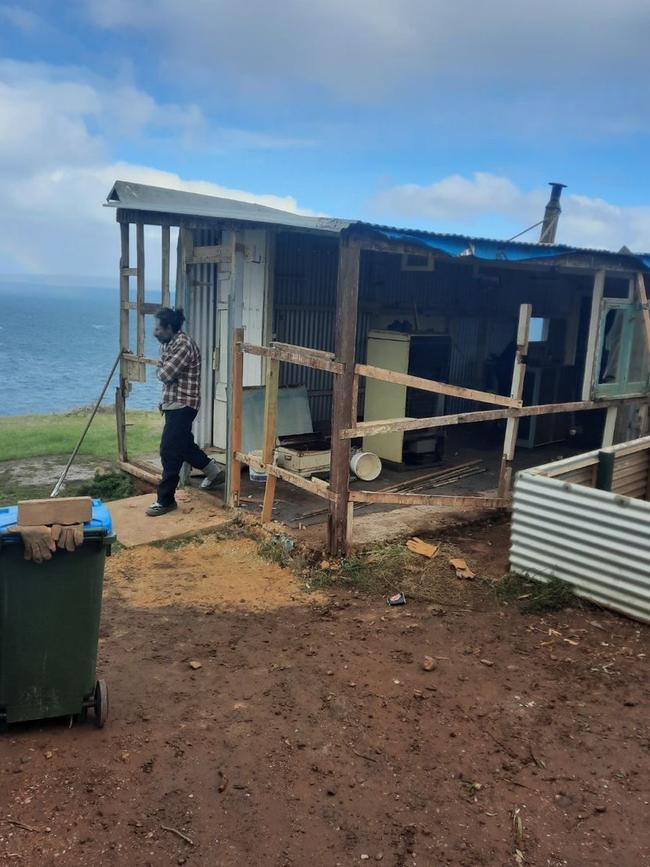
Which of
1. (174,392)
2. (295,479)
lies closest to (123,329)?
(174,392)

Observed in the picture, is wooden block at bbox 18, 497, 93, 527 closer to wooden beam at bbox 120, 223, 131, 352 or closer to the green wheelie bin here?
the green wheelie bin

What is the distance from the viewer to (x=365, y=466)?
8.30 m

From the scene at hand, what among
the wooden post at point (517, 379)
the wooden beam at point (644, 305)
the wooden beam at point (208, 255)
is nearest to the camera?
the wooden post at point (517, 379)

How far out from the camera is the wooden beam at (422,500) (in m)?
6.62

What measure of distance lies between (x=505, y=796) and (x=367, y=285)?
25.4 feet

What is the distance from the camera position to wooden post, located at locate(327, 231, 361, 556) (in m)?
6.14

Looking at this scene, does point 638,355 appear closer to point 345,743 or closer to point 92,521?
point 345,743

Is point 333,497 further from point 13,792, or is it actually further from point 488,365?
point 488,365

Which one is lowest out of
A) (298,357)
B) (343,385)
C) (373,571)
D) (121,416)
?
(373,571)

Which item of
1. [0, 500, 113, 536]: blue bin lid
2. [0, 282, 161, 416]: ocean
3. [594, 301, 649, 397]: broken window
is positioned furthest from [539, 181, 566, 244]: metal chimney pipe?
[0, 500, 113, 536]: blue bin lid

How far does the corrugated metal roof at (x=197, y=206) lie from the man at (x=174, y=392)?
118 centimetres

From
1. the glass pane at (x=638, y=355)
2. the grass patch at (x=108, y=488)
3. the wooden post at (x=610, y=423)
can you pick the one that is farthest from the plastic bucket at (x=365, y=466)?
the glass pane at (x=638, y=355)

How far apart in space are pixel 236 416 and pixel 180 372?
2.40 ft

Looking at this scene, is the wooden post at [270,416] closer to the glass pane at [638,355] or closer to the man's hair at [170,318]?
the man's hair at [170,318]
